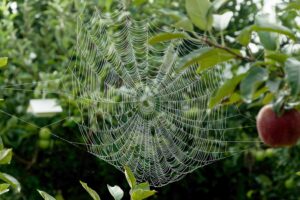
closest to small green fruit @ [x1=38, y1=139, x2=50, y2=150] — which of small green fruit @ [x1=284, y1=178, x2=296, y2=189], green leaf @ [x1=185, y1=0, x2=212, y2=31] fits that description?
small green fruit @ [x1=284, y1=178, x2=296, y2=189]

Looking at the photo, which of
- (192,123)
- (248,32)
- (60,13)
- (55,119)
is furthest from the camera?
(60,13)

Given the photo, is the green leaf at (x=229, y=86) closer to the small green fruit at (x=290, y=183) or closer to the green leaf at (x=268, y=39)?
the green leaf at (x=268, y=39)

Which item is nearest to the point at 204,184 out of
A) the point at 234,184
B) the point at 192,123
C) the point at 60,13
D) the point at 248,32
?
the point at 234,184

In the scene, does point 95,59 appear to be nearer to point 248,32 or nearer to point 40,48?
point 40,48

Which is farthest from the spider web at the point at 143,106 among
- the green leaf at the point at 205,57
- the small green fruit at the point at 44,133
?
the green leaf at the point at 205,57

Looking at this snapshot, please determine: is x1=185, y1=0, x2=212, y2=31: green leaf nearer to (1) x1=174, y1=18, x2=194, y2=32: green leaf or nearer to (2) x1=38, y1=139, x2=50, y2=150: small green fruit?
(1) x1=174, y1=18, x2=194, y2=32: green leaf

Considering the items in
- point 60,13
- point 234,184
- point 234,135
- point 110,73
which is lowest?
point 234,184
